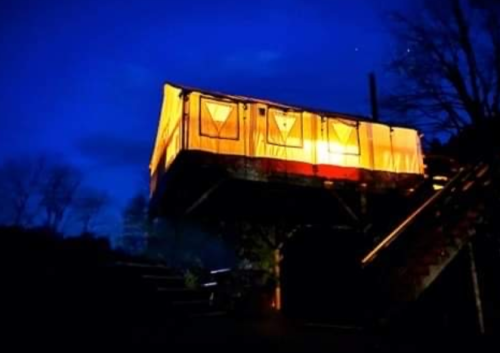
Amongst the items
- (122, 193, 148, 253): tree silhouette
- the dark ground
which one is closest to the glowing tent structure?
the dark ground

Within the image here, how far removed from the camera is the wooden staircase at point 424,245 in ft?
37.3

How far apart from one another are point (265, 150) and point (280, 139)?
1.88ft

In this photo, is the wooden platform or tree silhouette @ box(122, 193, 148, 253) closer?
the wooden platform

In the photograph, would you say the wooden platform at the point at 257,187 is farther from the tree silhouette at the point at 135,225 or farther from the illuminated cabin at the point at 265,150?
the tree silhouette at the point at 135,225

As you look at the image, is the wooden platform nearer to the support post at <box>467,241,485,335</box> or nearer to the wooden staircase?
the wooden staircase

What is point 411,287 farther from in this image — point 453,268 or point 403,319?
point 453,268

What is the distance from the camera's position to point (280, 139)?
13711mm

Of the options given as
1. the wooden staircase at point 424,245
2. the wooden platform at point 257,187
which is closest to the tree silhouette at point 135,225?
the wooden platform at point 257,187

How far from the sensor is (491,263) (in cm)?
1401

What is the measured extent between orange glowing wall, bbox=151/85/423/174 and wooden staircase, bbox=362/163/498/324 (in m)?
2.11

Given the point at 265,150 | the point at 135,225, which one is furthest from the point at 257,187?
the point at 135,225

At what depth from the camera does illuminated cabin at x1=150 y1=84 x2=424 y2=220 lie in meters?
12.8

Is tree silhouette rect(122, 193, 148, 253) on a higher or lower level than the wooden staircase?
higher

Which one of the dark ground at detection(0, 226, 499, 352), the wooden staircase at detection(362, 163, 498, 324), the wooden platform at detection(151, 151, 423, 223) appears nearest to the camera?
the dark ground at detection(0, 226, 499, 352)
